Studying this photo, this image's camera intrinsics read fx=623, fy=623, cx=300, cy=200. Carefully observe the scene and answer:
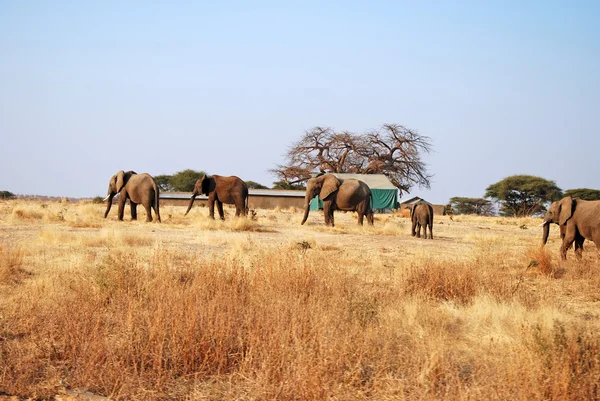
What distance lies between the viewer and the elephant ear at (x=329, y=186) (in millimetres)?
25875

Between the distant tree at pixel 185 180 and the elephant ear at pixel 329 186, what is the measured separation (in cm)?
4837

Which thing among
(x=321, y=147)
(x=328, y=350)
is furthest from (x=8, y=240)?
(x=321, y=147)

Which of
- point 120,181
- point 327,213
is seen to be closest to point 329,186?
point 327,213

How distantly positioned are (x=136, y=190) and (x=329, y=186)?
7.82 meters

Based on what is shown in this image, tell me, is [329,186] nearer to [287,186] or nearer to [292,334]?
[292,334]

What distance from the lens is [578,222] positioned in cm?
1384

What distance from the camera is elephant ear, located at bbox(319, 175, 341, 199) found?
84.9 feet

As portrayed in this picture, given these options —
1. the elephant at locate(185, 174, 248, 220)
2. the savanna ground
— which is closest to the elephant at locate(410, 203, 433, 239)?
the elephant at locate(185, 174, 248, 220)

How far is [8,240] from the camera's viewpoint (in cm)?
1527

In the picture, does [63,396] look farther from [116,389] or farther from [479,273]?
[479,273]

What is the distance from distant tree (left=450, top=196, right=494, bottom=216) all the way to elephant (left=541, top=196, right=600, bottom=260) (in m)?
53.2

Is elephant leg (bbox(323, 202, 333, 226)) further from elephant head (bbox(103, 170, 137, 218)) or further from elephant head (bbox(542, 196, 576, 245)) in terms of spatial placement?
elephant head (bbox(542, 196, 576, 245))

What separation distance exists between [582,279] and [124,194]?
18522mm

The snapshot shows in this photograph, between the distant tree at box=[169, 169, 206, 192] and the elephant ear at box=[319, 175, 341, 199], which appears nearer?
the elephant ear at box=[319, 175, 341, 199]
